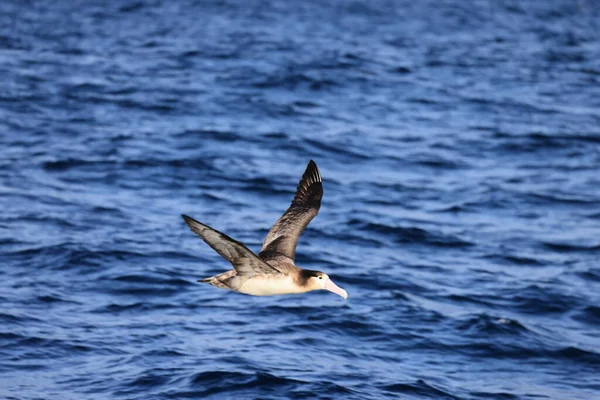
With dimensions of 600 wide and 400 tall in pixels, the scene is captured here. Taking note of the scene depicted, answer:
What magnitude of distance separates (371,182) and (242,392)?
8.84 meters

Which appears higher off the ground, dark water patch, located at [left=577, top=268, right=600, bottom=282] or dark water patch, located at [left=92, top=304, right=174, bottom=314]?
dark water patch, located at [left=577, top=268, right=600, bottom=282]

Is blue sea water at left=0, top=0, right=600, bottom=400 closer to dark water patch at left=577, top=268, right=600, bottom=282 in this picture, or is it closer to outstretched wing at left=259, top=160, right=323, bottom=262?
dark water patch at left=577, top=268, right=600, bottom=282

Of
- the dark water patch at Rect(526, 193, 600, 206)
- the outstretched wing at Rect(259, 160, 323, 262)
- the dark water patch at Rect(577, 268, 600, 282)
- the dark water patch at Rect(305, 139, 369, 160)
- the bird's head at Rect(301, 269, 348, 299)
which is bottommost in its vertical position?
the dark water patch at Rect(577, 268, 600, 282)

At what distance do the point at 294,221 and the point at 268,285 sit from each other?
155 centimetres

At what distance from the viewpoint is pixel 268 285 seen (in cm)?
901

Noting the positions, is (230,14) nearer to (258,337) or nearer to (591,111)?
(591,111)

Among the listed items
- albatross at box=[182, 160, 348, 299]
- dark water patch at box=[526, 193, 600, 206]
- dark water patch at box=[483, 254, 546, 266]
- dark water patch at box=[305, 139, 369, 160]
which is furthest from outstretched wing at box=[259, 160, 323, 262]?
dark water patch at box=[305, 139, 369, 160]

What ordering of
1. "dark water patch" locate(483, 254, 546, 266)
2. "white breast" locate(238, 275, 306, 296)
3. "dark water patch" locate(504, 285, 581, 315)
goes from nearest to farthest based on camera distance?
"white breast" locate(238, 275, 306, 296) → "dark water patch" locate(504, 285, 581, 315) → "dark water patch" locate(483, 254, 546, 266)

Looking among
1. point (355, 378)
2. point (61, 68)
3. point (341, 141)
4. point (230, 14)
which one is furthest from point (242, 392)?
point (230, 14)

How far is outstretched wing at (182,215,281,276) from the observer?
7859 mm

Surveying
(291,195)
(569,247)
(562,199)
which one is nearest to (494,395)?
(569,247)

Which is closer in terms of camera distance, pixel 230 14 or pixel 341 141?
pixel 341 141

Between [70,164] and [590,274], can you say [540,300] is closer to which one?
[590,274]

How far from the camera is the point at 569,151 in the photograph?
868 inches
